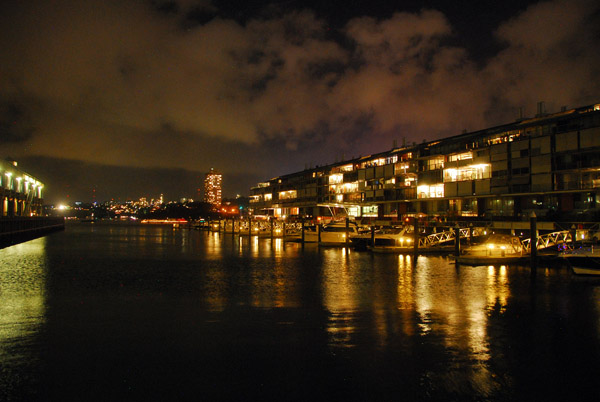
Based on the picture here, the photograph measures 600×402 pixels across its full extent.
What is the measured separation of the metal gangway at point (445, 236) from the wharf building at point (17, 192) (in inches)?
2970

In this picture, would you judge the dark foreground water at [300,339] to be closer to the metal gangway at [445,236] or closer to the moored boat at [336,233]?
the metal gangway at [445,236]

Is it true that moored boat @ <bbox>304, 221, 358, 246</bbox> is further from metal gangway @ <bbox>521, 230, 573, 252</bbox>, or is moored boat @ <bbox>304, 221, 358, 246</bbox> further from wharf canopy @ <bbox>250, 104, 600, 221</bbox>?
metal gangway @ <bbox>521, 230, 573, 252</bbox>

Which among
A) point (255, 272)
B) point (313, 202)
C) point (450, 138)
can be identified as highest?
point (450, 138)

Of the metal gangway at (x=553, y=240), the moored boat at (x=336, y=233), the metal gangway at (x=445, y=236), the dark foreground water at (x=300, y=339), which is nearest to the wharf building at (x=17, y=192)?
the moored boat at (x=336, y=233)

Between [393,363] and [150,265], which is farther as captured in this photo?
[150,265]

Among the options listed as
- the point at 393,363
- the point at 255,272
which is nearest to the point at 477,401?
the point at 393,363

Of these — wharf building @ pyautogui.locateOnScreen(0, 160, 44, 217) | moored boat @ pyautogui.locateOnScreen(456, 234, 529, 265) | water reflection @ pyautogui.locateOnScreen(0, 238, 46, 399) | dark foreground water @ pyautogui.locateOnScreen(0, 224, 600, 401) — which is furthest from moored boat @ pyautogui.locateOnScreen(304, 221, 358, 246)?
wharf building @ pyautogui.locateOnScreen(0, 160, 44, 217)

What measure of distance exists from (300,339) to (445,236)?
44.0 metres

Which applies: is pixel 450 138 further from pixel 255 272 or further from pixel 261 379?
pixel 261 379

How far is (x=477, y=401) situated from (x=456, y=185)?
6290 centimetres

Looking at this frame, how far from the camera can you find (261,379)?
12508mm

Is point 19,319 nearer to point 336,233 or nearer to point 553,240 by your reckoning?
point 553,240

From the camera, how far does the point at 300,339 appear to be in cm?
1627

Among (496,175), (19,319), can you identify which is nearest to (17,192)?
(19,319)
